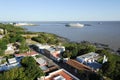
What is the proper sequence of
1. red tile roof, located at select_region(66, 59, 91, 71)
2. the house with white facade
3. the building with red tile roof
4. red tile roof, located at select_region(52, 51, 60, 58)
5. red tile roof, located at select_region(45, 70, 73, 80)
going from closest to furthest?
the building with red tile roof → red tile roof, located at select_region(45, 70, 73, 80) → red tile roof, located at select_region(66, 59, 91, 71) → the house with white facade → red tile roof, located at select_region(52, 51, 60, 58)

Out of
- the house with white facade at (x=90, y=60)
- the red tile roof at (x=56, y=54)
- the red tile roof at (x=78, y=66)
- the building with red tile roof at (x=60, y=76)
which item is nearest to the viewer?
Answer: the building with red tile roof at (x=60, y=76)

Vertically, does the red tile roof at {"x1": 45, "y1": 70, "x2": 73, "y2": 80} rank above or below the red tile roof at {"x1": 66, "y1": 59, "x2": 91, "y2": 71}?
above

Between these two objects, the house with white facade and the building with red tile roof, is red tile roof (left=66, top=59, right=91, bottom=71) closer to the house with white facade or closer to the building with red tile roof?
the house with white facade

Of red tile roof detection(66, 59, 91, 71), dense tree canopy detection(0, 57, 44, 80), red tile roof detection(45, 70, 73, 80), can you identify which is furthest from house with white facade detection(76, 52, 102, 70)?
dense tree canopy detection(0, 57, 44, 80)

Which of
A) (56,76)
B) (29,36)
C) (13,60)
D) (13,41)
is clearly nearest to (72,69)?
(56,76)

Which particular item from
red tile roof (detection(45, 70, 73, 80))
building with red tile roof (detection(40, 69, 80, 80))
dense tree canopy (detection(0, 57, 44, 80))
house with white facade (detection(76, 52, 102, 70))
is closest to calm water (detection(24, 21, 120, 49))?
house with white facade (detection(76, 52, 102, 70))

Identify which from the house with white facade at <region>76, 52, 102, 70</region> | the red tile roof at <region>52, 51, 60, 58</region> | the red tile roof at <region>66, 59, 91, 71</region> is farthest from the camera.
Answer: the red tile roof at <region>52, 51, 60, 58</region>

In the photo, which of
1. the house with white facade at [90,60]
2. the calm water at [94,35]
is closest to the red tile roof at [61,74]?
the house with white facade at [90,60]

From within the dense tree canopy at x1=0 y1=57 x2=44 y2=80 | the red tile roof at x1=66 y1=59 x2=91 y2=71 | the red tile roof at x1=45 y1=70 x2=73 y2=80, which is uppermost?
the dense tree canopy at x1=0 y1=57 x2=44 y2=80

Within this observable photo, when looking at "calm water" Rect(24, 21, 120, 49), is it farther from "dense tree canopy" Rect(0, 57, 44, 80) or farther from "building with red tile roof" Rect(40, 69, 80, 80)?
"dense tree canopy" Rect(0, 57, 44, 80)

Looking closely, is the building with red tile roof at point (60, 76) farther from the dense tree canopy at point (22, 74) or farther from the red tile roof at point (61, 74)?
the dense tree canopy at point (22, 74)

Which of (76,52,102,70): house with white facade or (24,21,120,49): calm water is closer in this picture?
(76,52,102,70): house with white facade

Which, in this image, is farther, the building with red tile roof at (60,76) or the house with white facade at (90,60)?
the house with white facade at (90,60)
